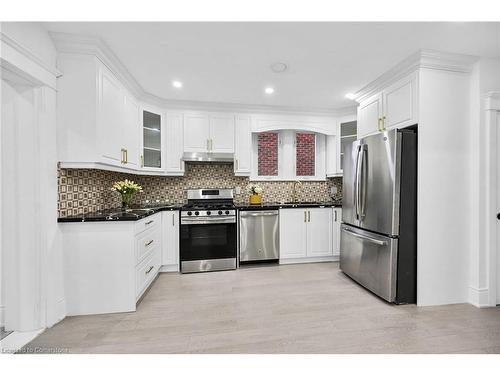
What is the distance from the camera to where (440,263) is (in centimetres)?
246

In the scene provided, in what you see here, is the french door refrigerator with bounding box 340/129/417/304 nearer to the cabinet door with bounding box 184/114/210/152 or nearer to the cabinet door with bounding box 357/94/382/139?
the cabinet door with bounding box 357/94/382/139

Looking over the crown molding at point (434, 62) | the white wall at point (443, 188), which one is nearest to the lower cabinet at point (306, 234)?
the white wall at point (443, 188)

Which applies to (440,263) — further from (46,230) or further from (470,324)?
(46,230)

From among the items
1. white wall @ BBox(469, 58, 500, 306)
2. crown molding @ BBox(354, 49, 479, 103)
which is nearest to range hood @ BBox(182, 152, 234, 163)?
crown molding @ BBox(354, 49, 479, 103)

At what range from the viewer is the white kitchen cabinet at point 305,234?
378 cm

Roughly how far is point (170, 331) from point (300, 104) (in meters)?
3.39

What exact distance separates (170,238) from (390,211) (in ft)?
8.96

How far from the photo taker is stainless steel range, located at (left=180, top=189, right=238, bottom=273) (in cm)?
345

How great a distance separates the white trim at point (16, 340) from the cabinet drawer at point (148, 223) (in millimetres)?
1053

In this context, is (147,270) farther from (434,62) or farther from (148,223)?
(434,62)

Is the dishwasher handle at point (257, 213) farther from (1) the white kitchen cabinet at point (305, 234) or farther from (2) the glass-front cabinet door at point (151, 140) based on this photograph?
(2) the glass-front cabinet door at point (151, 140)

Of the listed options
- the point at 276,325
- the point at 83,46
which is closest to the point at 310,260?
the point at 276,325

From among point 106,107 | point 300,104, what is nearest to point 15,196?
point 106,107

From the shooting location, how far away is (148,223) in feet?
9.29
